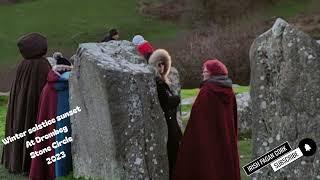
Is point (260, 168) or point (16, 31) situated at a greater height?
point (260, 168)

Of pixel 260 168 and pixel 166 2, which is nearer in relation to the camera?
pixel 260 168

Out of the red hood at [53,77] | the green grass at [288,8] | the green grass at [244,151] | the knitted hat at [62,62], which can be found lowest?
the green grass at [288,8]

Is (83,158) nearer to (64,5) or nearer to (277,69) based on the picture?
(277,69)

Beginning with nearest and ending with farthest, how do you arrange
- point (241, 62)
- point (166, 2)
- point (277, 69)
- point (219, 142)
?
point (277, 69) < point (219, 142) < point (241, 62) < point (166, 2)

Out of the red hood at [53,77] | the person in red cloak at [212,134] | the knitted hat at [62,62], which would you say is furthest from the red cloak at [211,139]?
the knitted hat at [62,62]

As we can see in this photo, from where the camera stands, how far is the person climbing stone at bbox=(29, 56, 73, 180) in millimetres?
9758

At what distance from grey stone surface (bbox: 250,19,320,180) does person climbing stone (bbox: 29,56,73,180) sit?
3039 mm

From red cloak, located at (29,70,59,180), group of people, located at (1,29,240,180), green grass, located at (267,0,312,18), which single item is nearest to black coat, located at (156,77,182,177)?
group of people, located at (1,29,240,180)

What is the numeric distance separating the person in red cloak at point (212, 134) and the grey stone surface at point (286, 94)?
1.88ft

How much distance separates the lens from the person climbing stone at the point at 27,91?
10.6m

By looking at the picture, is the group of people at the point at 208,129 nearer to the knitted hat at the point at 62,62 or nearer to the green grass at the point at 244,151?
the knitted hat at the point at 62,62

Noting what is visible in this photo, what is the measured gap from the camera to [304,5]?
47.0 meters

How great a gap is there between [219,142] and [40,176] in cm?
296

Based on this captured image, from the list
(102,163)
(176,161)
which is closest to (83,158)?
(102,163)
